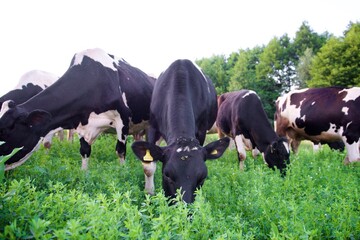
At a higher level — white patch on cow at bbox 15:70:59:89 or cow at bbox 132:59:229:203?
white patch on cow at bbox 15:70:59:89

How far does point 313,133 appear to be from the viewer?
1013cm

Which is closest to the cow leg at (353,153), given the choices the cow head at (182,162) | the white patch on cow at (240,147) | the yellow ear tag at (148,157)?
the white patch on cow at (240,147)

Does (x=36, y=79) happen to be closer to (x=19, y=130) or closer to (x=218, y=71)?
(x=19, y=130)

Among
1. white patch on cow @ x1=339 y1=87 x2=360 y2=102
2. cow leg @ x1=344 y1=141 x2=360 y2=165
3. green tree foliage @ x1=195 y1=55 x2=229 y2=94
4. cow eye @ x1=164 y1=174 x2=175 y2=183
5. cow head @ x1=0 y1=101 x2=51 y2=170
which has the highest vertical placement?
cow head @ x1=0 y1=101 x2=51 y2=170

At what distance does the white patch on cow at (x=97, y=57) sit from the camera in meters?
6.88

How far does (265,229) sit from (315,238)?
1.48 feet

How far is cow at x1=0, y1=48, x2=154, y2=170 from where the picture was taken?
5.26m

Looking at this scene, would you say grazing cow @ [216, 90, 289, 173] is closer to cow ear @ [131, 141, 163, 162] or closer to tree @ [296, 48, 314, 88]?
cow ear @ [131, 141, 163, 162]

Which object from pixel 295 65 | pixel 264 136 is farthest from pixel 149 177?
pixel 295 65

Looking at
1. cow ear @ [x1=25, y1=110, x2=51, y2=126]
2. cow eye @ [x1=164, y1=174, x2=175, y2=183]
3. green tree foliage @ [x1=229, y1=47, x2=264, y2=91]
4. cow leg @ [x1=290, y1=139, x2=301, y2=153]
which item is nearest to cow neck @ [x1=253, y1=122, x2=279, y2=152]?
cow leg @ [x1=290, y1=139, x2=301, y2=153]

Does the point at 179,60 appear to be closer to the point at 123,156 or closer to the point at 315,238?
the point at 123,156

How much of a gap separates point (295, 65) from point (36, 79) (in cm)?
4146

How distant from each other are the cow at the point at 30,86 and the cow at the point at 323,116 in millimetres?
7478

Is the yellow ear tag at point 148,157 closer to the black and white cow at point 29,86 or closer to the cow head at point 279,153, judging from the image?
the cow head at point 279,153
